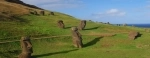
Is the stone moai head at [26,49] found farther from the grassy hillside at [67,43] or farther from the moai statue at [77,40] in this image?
the moai statue at [77,40]

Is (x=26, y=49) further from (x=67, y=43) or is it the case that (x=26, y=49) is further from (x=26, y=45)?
(x=67, y=43)

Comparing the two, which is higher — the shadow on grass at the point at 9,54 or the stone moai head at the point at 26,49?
the stone moai head at the point at 26,49

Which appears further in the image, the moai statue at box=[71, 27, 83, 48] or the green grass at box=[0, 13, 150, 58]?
the moai statue at box=[71, 27, 83, 48]

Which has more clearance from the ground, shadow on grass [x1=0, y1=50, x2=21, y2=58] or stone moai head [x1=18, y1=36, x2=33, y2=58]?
stone moai head [x1=18, y1=36, x2=33, y2=58]

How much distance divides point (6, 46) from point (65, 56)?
7.98m

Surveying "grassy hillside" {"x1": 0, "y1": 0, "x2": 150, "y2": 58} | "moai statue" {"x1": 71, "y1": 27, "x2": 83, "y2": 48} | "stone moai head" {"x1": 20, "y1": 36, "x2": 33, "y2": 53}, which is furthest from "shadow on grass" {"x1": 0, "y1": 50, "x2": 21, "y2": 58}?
"moai statue" {"x1": 71, "y1": 27, "x2": 83, "y2": 48}

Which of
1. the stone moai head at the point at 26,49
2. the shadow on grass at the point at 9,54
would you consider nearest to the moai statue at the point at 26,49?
the stone moai head at the point at 26,49

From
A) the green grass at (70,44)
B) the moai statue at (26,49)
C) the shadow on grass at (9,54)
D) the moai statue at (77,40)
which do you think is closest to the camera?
the moai statue at (26,49)

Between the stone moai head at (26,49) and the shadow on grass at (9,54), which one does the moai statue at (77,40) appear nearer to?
the shadow on grass at (9,54)

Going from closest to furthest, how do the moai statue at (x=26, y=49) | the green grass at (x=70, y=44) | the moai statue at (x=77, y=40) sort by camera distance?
the moai statue at (x=26, y=49)
the green grass at (x=70, y=44)
the moai statue at (x=77, y=40)

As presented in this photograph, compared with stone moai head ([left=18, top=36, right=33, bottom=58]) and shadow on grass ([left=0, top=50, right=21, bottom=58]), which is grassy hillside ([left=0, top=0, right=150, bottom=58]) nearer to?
shadow on grass ([left=0, top=50, right=21, bottom=58])

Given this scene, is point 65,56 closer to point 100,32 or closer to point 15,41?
point 15,41

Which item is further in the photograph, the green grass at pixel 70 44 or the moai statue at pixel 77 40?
the moai statue at pixel 77 40

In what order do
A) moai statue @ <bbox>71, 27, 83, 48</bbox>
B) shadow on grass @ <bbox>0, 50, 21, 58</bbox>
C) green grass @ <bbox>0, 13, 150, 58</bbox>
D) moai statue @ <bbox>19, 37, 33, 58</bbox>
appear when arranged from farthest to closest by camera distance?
moai statue @ <bbox>71, 27, 83, 48</bbox>
green grass @ <bbox>0, 13, 150, 58</bbox>
shadow on grass @ <bbox>0, 50, 21, 58</bbox>
moai statue @ <bbox>19, 37, 33, 58</bbox>
